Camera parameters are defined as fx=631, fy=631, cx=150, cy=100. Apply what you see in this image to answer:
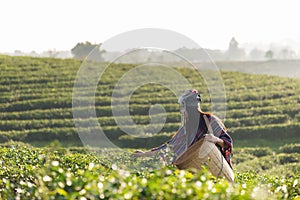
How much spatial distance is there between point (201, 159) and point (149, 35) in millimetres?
1275

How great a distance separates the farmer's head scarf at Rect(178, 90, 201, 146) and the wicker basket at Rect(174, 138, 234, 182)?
0.33 metres

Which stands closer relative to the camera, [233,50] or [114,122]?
[114,122]

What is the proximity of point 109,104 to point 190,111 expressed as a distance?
1559 cm

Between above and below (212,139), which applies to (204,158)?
below

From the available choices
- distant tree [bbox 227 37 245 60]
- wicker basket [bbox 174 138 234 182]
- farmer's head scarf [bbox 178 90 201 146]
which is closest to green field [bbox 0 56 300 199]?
wicker basket [bbox 174 138 234 182]

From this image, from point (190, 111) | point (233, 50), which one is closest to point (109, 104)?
point (190, 111)

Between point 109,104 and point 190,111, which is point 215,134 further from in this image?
point 109,104

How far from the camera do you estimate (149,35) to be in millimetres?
5922

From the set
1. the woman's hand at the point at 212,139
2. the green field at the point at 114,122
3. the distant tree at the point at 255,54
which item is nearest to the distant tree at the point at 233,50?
the distant tree at the point at 255,54

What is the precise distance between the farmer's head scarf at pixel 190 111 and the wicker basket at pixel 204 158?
334mm

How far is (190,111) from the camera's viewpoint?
5914mm

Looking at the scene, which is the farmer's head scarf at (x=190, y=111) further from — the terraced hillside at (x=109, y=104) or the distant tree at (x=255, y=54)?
the distant tree at (x=255, y=54)

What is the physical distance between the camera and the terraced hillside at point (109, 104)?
1878 centimetres

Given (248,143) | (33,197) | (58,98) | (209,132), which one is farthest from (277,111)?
(33,197)
